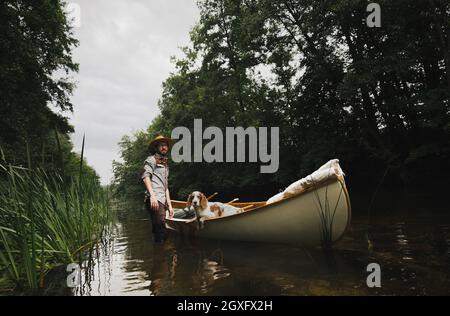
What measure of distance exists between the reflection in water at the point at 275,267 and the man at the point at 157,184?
54cm

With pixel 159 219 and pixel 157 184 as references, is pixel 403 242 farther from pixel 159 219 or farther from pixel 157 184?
pixel 157 184

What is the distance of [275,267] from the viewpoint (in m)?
4.35

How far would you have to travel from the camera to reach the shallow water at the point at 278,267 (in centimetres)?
343

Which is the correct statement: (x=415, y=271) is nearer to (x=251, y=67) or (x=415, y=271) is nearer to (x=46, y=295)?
(x=46, y=295)

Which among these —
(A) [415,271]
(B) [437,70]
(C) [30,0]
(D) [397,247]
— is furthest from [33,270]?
(B) [437,70]

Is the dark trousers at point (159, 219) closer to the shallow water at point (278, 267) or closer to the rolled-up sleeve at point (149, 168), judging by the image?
the shallow water at point (278, 267)

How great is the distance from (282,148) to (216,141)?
25.7 ft

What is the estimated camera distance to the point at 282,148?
72.7 ft

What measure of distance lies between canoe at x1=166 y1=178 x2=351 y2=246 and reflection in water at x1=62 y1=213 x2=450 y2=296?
216mm

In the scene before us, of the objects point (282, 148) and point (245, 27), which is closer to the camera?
point (245, 27)

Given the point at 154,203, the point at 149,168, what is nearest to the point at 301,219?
the point at 154,203

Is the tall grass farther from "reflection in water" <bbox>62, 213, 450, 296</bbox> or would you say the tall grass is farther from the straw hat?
the straw hat

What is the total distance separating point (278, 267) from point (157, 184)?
9.09 ft

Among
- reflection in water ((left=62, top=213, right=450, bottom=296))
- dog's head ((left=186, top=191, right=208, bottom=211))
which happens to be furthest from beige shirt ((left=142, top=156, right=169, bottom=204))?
reflection in water ((left=62, top=213, right=450, bottom=296))
